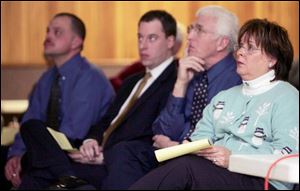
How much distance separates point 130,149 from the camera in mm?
2889

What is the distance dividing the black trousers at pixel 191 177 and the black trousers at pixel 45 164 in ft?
2.87

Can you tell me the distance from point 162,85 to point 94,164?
495mm

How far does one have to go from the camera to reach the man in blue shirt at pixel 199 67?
2.96 metres

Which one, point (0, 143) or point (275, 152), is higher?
point (275, 152)

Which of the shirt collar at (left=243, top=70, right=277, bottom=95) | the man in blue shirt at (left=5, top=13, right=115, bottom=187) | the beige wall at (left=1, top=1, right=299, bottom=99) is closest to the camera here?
the shirt collar at (left=243, top=70, right=277, bottom=95)

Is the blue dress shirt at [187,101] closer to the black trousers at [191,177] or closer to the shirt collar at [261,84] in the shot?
the shirt collar at [261,84]

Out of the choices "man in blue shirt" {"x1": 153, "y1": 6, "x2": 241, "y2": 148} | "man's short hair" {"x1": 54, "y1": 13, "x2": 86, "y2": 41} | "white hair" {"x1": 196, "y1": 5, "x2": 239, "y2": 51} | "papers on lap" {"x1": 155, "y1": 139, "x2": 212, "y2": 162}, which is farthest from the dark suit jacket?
"papers on lap" {"x1": 155, "y1": 139, "x2": 212, "y2": 162}

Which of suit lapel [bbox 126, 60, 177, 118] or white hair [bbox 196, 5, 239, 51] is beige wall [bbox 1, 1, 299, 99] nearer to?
suit lapel [bbox 126, 60, 177, 118]

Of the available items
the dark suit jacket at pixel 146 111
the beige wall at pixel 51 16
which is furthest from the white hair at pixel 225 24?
the beige wall at pixel 51 16

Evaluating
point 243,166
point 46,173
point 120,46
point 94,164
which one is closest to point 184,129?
point 94,164

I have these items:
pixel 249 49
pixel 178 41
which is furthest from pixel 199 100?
pixel 178 41

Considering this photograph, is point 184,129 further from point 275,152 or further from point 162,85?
point 275,152

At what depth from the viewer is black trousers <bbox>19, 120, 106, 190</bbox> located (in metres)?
3.14

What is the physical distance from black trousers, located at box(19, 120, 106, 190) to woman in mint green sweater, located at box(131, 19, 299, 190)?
70 cm
